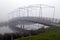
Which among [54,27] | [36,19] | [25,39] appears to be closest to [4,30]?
[25,39]

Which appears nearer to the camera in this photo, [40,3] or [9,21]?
[9,21]

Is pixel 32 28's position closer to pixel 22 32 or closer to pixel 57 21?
pixel 22 32

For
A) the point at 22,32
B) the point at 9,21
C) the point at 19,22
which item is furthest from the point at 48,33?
the point at 9,21

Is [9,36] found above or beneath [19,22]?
beneath

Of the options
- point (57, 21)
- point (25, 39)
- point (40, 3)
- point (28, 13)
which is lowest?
point (25, 39)

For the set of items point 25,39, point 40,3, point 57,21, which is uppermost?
point 40,3

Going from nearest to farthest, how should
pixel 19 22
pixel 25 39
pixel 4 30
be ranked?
pixel 25 39 < pixel 4 30 < pixel 19 22

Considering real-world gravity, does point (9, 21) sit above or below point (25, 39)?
above

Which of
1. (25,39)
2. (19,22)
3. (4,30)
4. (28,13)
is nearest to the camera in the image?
(25,39)

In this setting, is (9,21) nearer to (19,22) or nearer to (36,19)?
(19,22)
